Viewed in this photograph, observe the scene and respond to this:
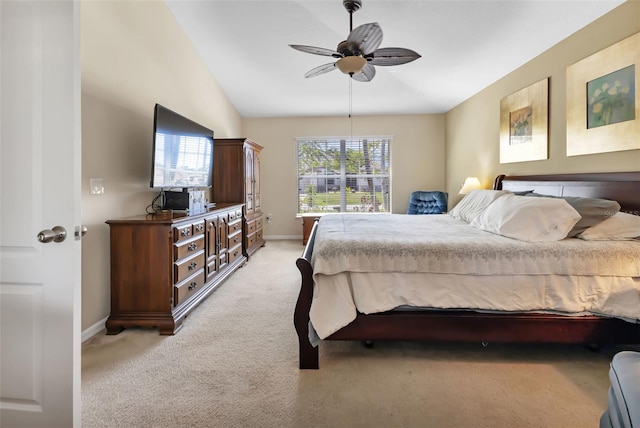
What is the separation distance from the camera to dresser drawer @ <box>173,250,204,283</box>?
2686 millimetres

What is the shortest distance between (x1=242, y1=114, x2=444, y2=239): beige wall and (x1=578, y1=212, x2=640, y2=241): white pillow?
4.23 meters

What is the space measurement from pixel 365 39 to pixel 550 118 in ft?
6.83

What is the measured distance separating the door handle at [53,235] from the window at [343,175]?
5.55m

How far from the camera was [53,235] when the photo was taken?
1.22 m

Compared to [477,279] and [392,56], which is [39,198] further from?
[392,56]

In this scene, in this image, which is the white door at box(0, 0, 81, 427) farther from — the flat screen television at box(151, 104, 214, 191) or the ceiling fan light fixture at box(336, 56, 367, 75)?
the ceiling fan light fixture at box(336, 56, 367, 75)

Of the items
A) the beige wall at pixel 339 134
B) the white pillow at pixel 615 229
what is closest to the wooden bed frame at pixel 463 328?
the white pillow at pixel 615 229

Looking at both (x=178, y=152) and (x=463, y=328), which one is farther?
(x=178, y=152)

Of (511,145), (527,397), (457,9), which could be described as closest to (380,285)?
(527,397)

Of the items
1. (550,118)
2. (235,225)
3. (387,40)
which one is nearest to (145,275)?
(235,225)

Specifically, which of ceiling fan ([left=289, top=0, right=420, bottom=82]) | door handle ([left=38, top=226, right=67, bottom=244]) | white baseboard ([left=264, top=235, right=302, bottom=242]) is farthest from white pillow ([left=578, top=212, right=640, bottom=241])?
white baseboard ([left=264, top=235, right=302, bottom=242])

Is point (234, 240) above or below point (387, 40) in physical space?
below

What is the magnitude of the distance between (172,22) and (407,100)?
12.3ft

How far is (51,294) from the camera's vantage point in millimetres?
1243
